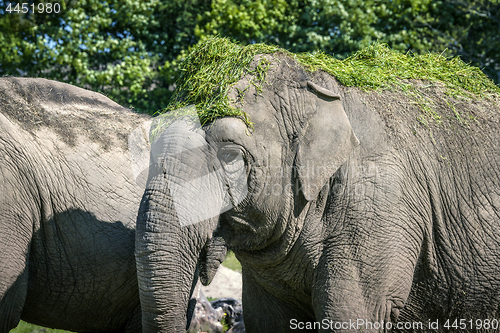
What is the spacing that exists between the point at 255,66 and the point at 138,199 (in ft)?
5.73

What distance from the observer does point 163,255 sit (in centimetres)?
331

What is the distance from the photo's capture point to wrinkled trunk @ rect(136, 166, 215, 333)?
10.8 feet

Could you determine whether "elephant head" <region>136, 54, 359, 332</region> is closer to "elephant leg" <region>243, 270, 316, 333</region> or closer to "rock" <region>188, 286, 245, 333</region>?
"elephant leg" <region>243, 270, 316, 333</region>

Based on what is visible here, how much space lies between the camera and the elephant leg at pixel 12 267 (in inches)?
167

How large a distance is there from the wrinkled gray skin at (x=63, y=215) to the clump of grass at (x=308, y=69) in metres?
1.24

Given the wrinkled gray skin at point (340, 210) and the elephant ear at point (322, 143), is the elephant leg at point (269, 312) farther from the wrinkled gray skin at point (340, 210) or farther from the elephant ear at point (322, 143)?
the elephant ear at point (322, 143)

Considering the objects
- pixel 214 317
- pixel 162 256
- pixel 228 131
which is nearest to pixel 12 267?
pixel 162 256

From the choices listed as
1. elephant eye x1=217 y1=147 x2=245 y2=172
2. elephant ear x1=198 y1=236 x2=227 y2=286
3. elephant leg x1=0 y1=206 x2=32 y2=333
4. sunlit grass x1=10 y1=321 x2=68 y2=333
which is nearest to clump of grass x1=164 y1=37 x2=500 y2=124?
elephant eye x1=217 y1=147 x2=245 y2=172

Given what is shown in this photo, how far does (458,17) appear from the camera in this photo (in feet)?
38.2

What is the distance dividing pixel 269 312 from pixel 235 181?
1.53 m

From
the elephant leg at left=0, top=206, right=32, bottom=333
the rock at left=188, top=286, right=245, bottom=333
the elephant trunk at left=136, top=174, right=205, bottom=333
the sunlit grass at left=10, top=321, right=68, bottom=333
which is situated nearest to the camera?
the elephant trunk at left=136, top=174, right=205, bottom=333

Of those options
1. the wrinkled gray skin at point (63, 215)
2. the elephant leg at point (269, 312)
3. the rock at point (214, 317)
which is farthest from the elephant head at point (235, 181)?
the rock at point (214, 317)

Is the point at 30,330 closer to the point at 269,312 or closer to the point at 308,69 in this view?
the point at 269,312

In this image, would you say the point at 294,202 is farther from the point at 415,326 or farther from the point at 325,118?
the point at 415,326
